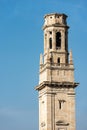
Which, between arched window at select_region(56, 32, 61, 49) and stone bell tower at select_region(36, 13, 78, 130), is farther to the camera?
arched window at select_region(56, 32, 61, 49)

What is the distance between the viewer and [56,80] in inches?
3634

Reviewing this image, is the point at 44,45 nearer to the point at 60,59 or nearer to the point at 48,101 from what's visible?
the point at 60,59

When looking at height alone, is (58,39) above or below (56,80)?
above

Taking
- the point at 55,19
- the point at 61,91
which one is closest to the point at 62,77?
the point at 61,91

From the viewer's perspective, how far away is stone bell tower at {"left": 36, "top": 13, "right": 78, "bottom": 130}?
91.1 m

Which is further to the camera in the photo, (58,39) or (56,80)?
(58,39)

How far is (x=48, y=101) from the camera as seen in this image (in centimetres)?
9106

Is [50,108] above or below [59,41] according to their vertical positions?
below

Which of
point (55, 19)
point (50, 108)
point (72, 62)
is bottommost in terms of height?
point (50, 108)

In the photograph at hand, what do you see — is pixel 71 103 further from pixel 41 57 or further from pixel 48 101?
pixel 41 57

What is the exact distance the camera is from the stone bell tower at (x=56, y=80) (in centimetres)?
9106

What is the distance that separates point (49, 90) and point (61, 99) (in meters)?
2.47

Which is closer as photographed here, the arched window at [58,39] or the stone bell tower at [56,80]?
the stone bell tower at [56,80]

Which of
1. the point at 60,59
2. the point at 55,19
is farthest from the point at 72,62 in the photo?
the point at 55,19
